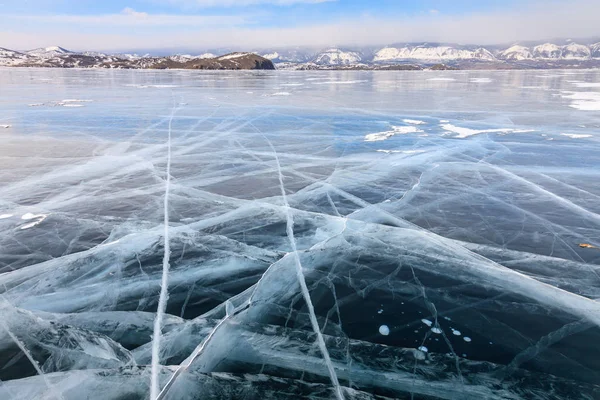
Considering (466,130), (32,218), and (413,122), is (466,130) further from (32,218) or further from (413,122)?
(32,218)

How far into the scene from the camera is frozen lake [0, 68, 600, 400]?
8.09 ft

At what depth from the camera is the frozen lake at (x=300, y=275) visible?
247cm

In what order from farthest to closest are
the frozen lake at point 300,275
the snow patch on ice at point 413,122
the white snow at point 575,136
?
1. the snow patch on ice at point 413,122
2. the white snow at point 575,136
3. the frozen lake at point 300,275

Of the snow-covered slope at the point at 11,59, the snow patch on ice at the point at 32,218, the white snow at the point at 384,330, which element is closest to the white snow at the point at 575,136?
the white snow at the point at 384,330

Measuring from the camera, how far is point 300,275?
11.9ft

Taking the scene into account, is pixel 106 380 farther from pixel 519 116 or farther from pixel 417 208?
Result: pixel 519 116

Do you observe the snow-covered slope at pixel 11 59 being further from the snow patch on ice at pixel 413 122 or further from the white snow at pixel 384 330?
the white snow at pixel 384 330

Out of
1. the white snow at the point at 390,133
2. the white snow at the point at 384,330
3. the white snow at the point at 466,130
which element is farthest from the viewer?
the white snow at the point at 466,130

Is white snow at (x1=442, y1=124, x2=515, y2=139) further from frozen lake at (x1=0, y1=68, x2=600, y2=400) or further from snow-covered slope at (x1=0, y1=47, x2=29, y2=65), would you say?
snow-covered slope at (x1=0, y1=47, x2=29, y2=65)

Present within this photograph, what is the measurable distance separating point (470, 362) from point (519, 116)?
13.2 m

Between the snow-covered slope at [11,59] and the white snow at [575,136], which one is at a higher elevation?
the snow-covered slope at [11,59]

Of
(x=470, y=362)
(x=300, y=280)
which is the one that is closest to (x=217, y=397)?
(x=300, y=280)

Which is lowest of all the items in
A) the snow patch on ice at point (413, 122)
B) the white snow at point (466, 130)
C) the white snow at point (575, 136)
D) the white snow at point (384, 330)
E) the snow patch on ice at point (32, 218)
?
the white snow at point (384, 330)

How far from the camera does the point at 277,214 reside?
5.01 m
